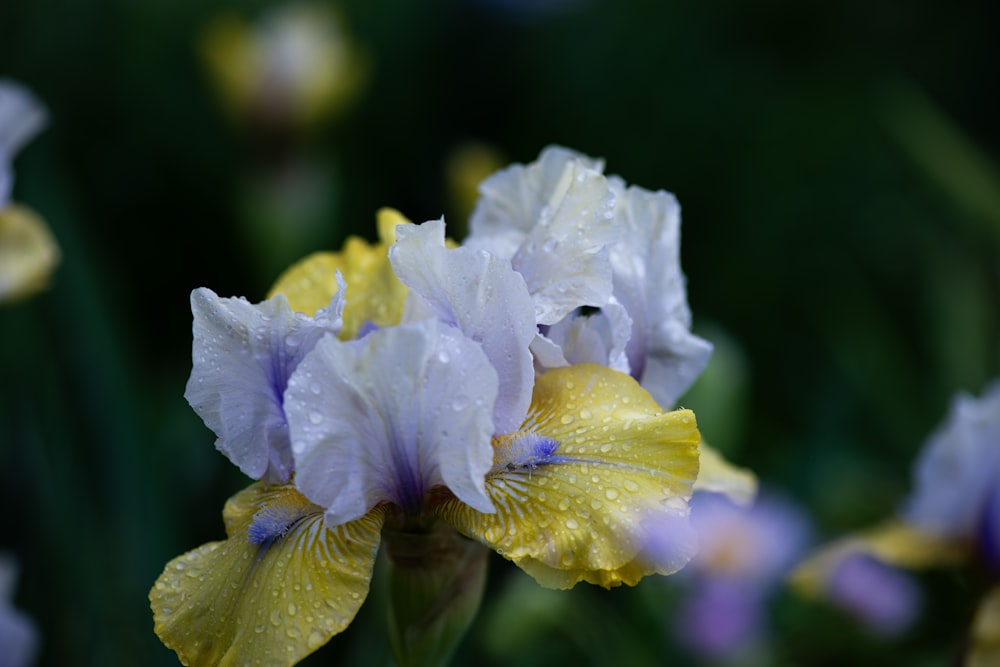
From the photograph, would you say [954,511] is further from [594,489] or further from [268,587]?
[268,587]

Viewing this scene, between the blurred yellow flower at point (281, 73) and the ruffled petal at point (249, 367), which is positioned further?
the blurred yellow flower at point (281, 73)

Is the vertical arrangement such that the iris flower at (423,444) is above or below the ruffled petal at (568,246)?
below

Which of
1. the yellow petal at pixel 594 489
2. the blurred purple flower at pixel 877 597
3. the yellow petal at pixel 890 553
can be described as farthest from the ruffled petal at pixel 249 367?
the blurred purple flower at pixel 877 597

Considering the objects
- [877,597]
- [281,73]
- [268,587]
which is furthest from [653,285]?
[281,73]

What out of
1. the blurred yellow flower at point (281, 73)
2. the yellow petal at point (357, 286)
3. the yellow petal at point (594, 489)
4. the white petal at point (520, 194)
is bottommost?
the blurred yellow flower at point (281, 73)

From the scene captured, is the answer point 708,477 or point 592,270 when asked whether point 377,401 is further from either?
point 708,477

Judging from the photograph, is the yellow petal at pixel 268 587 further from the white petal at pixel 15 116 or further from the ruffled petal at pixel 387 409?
the white petal at pixel 15 116
